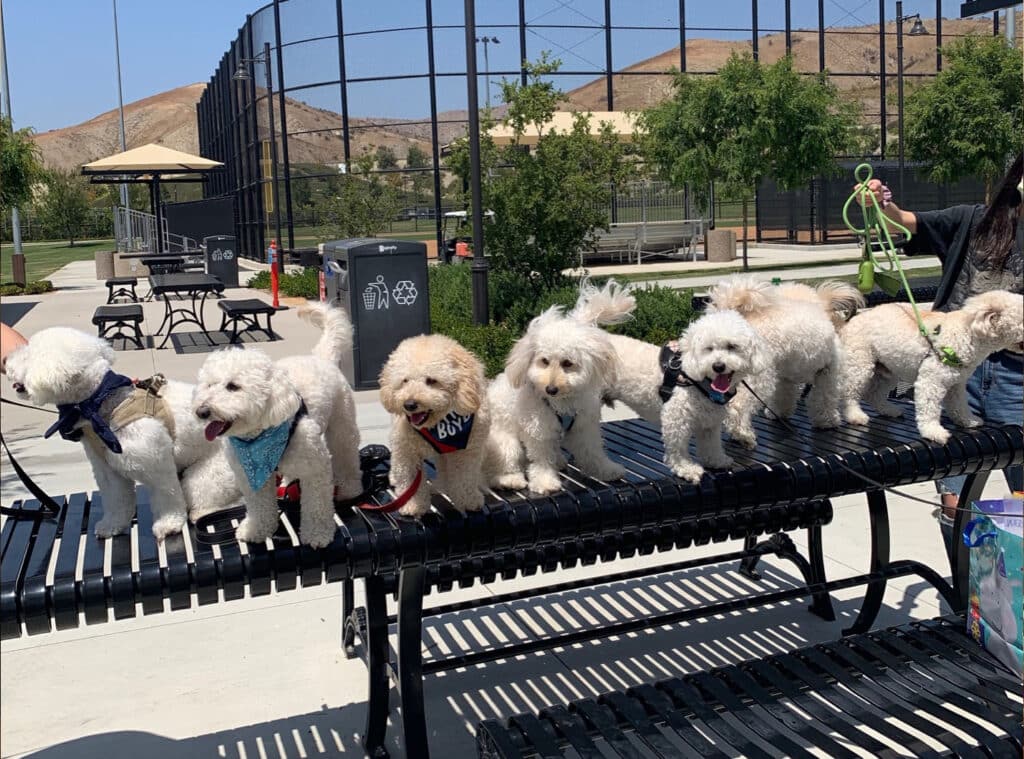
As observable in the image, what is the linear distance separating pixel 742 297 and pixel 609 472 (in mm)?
961

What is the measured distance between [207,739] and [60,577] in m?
1.33

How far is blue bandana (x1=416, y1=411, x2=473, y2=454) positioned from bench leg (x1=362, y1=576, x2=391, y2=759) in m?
0.82

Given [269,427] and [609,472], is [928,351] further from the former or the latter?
[269,427]

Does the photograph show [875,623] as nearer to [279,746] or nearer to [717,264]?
[279,746]

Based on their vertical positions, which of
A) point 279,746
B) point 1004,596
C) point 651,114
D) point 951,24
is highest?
point 951,24

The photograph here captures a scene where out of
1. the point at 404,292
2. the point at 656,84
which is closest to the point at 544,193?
the point at 404,292

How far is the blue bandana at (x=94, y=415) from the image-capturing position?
9.57 ft

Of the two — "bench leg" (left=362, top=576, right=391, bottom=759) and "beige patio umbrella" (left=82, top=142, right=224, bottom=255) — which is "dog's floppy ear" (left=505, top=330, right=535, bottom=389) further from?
"beige patio umbrella" (left=82, top=142, right=224, bottom=255)

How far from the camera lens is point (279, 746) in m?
3.68

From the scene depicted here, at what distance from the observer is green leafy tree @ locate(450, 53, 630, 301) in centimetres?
1258

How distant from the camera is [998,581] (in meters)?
2.97

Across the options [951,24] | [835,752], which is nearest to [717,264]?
[951,24]

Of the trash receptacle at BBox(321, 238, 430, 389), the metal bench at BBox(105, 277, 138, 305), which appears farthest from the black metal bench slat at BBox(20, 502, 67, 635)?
the metal bench at BBox(105, 277, 138, 305)

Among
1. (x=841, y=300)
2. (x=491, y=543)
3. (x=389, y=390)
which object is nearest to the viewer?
(x=389, y=390)
